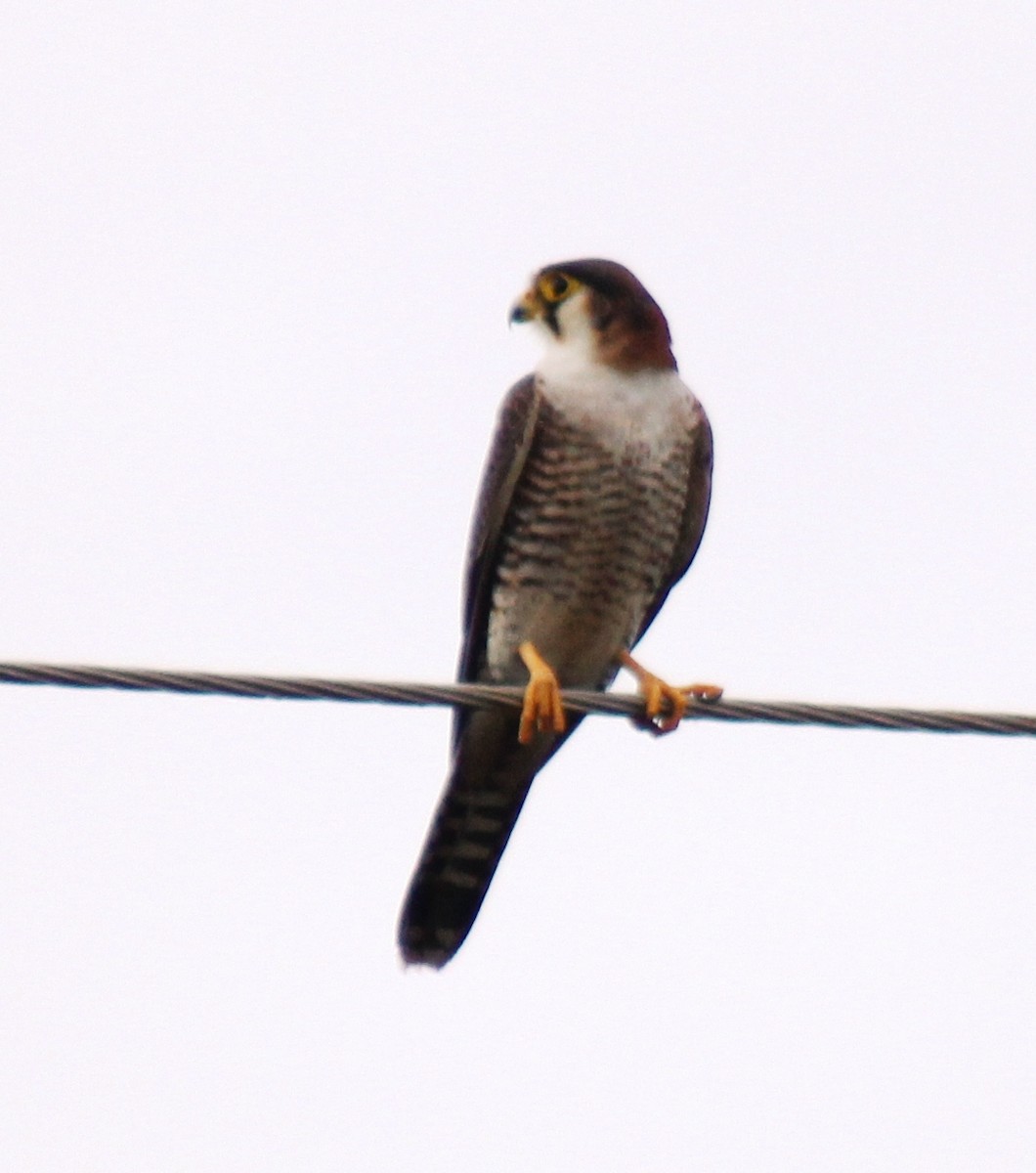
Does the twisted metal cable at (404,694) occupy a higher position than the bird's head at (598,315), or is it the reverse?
the bird's head at (598,315)

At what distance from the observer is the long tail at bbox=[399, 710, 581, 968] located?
6.43m

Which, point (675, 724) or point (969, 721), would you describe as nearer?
point (969, 721)

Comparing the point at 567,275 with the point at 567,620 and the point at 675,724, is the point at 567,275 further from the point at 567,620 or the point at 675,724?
the point at 675,724

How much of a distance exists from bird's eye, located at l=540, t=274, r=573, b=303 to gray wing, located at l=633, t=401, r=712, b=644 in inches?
23.6

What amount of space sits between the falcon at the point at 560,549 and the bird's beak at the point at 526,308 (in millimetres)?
227

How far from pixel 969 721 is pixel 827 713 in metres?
0.28

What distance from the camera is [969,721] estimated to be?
4.41 m

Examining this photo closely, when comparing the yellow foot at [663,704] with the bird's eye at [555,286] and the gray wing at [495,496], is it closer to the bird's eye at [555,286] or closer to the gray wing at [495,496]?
Result: the gray wing at [495,496]

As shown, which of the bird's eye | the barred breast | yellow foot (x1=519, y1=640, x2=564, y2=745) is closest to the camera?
yellow foot (x1=519, y1=640, x2=564, y2=745)

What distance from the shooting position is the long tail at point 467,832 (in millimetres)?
6434

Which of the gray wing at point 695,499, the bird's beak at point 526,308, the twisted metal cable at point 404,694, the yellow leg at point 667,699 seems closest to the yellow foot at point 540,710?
the yellow leg at point 667,699

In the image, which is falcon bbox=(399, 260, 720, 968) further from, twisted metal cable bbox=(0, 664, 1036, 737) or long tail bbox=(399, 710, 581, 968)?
twisted metal cable bbox=(0, 664, 1036, 737)

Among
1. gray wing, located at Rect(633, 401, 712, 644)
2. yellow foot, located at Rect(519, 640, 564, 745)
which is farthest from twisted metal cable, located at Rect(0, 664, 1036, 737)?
gray wing, located at Rect(633, 401, 712, 644)

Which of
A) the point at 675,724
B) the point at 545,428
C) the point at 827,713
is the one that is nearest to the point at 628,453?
the point at 545,428
